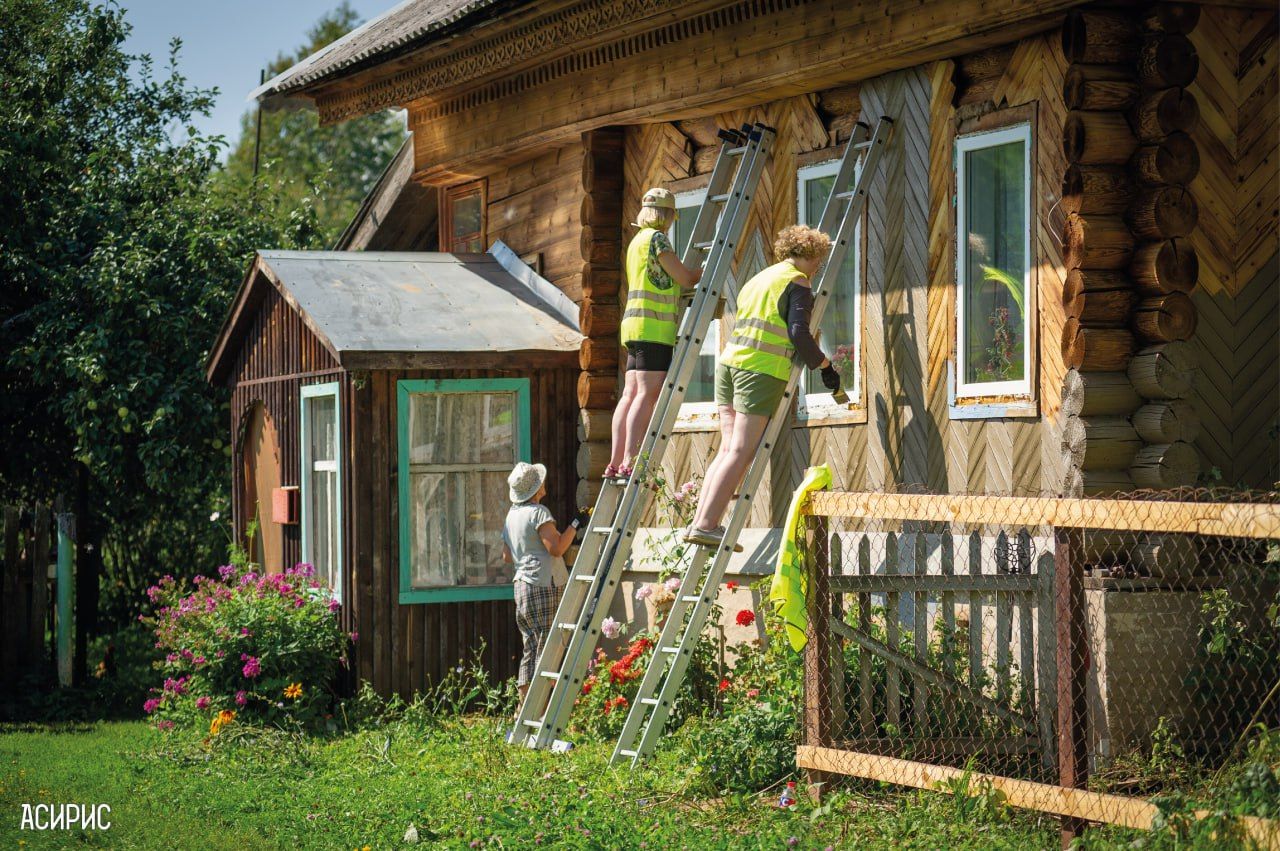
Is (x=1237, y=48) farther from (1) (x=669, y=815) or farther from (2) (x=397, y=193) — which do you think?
(2) (x=397, y=193)

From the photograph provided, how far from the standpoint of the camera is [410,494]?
11766mm

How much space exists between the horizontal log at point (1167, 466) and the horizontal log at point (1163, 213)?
1.05 meters

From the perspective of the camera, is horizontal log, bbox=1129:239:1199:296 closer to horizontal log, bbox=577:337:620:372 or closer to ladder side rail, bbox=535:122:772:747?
ladder side rail, bbox=535:122:772:747

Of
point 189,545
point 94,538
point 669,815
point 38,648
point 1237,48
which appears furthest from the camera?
point 189,545

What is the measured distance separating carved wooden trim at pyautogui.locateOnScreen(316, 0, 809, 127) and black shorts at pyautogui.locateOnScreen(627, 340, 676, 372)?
213 cm

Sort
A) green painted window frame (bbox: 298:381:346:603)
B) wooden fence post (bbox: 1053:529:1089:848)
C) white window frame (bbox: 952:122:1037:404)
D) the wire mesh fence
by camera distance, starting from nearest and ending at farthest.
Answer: wooden fence post (bbox: 1053:529:1089:848) < the wire mesh fence < white window frame (bbox: 952:122:1037:404) < green painted window frame (bbox: 298:381:346:603)

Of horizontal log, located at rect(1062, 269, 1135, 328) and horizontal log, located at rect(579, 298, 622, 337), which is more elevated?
horizontal log, located at rect(579, 298, 622, 337)

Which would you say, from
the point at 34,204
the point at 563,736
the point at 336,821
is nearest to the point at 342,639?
the point at 563,736

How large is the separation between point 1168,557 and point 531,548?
14.3 feet

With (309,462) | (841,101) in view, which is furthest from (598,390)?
(841,101)

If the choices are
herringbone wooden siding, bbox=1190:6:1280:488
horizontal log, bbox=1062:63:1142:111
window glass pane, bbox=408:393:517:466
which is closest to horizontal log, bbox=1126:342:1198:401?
herringbone wooden siding, bbox=1190:6:1280:488

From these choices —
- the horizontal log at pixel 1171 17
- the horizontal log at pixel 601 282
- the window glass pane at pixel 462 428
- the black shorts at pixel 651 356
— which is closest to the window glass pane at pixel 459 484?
the window glass pane at pixel 462 428

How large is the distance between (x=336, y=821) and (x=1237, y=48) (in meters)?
6.00

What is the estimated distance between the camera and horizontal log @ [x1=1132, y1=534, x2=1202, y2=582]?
791cm
